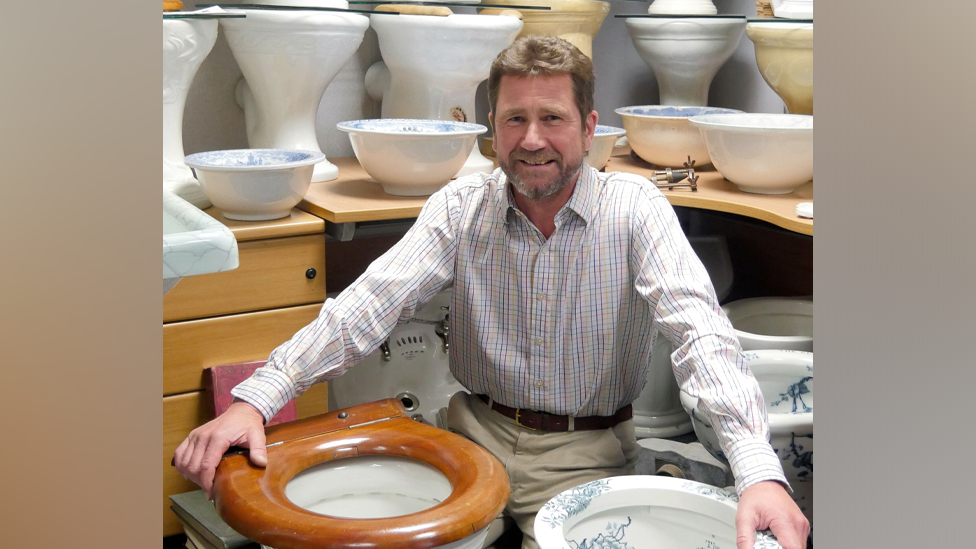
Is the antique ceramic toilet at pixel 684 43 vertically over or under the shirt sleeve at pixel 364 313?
over

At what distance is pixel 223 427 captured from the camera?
1164mm

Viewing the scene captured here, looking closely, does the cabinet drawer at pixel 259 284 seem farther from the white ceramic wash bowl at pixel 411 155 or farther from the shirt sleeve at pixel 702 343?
the shirt sleeve at pixel 702 343

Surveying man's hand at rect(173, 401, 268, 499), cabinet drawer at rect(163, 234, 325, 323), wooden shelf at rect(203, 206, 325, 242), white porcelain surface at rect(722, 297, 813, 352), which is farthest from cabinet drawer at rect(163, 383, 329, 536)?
white porcelain surface at rect(722, 297, 813, 352)

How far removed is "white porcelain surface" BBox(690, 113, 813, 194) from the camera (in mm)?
1807

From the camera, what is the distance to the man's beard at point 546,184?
1409 millimetres

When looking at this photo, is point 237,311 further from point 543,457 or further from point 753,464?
point 753,464

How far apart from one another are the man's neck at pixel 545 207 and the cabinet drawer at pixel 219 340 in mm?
455

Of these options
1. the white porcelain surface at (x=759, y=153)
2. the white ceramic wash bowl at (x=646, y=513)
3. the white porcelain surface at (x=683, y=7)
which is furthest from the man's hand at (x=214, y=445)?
the white porcelain surface at (x=683, y=7)

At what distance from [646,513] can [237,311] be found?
802 millimetres

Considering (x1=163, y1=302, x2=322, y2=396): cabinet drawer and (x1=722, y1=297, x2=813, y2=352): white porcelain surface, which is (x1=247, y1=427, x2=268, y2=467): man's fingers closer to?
(x1=163, y1=302, x2=322, y2=396): cabinet drawer

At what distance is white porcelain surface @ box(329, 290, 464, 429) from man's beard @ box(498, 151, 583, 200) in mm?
524
